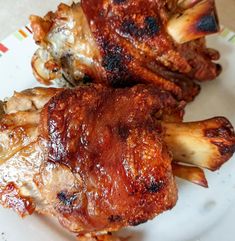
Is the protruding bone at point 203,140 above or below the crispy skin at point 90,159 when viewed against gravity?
below

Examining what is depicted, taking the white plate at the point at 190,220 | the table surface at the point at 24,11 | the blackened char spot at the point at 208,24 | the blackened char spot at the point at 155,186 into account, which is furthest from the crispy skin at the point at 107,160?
the table surface at the point at 24,11

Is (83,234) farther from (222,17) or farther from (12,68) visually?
(222,17)

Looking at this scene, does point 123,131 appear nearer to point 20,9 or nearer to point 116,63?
point 116,63

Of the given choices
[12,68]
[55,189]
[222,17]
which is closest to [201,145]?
[55,189]

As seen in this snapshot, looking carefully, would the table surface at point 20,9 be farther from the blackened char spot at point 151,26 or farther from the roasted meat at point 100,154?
the roasted meat at point 100,154

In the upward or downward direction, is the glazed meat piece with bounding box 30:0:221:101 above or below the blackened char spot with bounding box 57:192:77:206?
above

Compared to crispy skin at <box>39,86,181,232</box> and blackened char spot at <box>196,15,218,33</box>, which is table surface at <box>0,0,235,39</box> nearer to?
blackened char spot at <box>196,15,218,33</box>

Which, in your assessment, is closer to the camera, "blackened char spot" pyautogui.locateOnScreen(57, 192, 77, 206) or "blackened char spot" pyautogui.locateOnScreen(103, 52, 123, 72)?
"blackened char spot" pyautogui.locateOnScreen(57, 192, 77, 206)

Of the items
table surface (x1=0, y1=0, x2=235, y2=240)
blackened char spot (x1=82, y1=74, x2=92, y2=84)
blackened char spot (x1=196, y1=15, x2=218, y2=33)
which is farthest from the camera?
table surface (x1=0, y1=0, x2=235, y2=240)

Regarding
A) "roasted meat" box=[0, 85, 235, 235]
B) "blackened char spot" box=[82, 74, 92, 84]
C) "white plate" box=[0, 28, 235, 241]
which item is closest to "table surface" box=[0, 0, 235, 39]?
"white plate" box=[0, 28, 235, 241]
